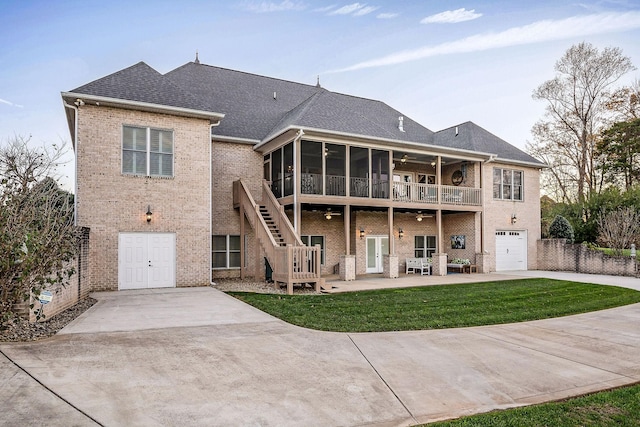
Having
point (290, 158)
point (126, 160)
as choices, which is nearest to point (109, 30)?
point (126, 160)

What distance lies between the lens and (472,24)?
52.3 ft

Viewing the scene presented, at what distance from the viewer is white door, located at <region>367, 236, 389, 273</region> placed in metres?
19.8

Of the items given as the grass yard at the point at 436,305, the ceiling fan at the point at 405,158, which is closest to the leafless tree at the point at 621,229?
the grass yard at the point at 436,305

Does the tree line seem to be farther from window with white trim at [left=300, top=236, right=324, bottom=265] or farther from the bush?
window with white trim at [left=300, top=236, right=324, bottom=265]

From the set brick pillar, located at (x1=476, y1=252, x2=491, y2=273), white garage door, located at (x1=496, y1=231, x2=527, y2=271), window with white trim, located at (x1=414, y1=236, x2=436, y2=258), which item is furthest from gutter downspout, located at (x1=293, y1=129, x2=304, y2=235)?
white garage door, located at (x1=496, y1=231, x2=527, y2=271)

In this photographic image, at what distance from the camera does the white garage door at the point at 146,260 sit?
531 inches

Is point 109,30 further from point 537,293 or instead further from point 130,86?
point 537,293

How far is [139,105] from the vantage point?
13.5m

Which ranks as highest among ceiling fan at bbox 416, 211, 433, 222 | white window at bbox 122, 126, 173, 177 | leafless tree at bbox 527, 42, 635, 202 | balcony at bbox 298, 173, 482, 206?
leafless tree at bbox 527, 42, 635, 202

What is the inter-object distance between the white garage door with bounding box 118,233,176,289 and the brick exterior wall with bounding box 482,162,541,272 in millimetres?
14751

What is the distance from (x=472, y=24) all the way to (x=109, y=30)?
13816 millimetres

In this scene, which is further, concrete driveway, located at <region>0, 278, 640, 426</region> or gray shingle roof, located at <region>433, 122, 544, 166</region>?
gray shingle roof, located at <region>433, 122, 544, 166</region>

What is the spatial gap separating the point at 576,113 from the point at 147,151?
33191mm

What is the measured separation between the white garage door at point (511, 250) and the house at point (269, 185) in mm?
75
